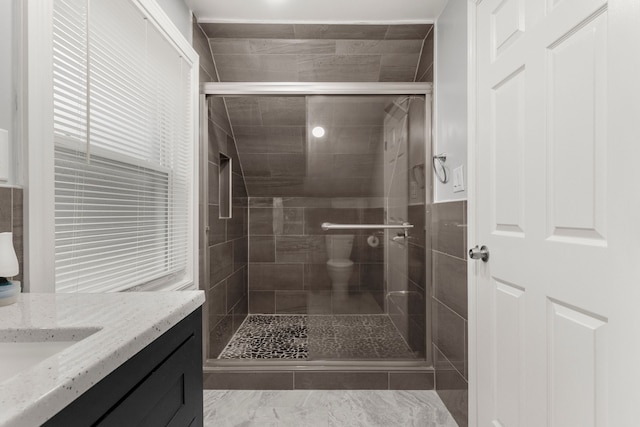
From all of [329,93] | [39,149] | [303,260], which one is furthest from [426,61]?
[39,149]

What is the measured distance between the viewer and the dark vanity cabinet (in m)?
0.49

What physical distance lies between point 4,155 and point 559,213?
1.54 meters

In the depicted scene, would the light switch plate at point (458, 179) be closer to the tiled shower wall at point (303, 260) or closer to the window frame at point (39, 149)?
the tiled shower wall at point (303, 260)

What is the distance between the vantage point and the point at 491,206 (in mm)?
1466

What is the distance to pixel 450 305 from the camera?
1910 millimetres

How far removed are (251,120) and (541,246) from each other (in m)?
1.95

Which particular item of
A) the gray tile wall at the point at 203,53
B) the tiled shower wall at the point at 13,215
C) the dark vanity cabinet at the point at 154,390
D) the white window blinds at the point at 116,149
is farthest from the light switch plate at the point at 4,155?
the gray tile wall at the point at 203,53


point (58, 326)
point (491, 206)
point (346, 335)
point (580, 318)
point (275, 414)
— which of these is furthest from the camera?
point (346, 335)

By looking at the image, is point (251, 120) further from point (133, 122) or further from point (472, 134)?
point (472, 134)

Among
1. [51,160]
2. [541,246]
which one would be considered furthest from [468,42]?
[51,160]

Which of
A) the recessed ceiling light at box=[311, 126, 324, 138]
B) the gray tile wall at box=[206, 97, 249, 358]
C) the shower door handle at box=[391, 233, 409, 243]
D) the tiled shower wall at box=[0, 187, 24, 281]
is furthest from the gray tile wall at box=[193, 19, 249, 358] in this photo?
the tiled shower wall at box=[0, 187, 24, 281]

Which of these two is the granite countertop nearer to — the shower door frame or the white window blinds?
the white window blinds

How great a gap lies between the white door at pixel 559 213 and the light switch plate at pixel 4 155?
153 cm

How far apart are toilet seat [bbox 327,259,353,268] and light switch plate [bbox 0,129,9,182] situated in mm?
1838
